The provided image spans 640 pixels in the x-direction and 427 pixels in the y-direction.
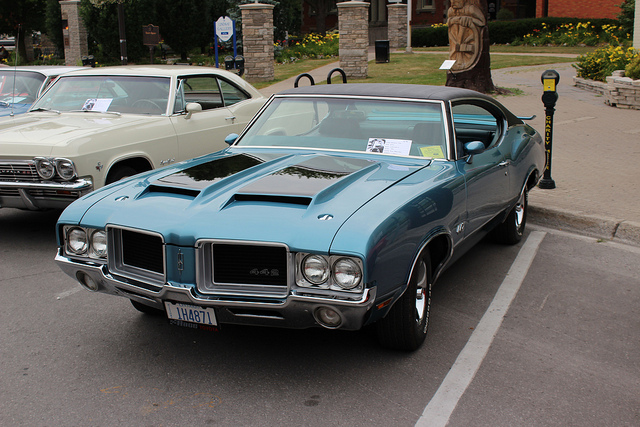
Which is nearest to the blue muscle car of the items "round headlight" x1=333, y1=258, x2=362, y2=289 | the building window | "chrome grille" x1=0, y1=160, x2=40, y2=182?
"round headlight" x1=333, y1=258, x2=362, y2=289

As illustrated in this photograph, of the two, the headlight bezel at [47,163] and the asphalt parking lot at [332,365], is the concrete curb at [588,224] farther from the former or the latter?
the headlight bezel at [47,163]

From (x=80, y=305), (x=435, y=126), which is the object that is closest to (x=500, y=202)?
(x=435, y=126)

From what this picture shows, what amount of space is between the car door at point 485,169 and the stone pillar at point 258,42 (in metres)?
17.1

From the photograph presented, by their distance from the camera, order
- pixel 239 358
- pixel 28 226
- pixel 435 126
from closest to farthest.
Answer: pixel 239 358 < pixel 435 126 < pixel 28 226

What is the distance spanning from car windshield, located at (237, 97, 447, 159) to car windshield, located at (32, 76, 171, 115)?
2.52m

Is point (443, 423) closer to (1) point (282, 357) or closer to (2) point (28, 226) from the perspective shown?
(1) point (282, 357)

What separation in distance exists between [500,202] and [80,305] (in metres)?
3.39

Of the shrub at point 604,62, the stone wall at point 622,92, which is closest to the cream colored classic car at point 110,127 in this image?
the stone wall at point 622,92

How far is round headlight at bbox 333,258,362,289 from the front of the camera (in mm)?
3426

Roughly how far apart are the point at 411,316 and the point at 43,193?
3914 millimetres

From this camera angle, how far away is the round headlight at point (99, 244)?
156 inches

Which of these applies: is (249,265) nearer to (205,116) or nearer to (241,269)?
(241,269)

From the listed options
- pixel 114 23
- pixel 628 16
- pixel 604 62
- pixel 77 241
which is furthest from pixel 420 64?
pixel 77 241

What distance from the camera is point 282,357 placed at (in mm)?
4152
